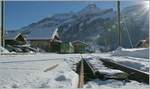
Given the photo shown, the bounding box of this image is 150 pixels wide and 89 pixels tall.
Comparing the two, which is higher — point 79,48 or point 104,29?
point 104,29

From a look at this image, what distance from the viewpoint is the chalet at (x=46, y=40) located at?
180 feet

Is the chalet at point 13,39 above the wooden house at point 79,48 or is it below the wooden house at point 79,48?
above

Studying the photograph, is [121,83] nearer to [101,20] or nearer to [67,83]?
[67,83]

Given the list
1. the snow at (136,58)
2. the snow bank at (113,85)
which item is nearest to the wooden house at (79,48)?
the snow at (136,58)

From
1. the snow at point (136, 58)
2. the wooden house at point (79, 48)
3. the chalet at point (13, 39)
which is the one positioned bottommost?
the wooden house at point (79, 48)

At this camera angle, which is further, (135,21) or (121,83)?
(135,21)

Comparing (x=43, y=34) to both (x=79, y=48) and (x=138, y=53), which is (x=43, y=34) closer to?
(x=79, y=48)

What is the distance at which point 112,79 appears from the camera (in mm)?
5949

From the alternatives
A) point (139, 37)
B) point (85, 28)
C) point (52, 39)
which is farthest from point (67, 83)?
point (85, 28)

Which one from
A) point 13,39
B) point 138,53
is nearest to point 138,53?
point 138,53

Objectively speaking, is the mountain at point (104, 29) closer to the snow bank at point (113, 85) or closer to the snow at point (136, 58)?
the snow at point (136, 58)

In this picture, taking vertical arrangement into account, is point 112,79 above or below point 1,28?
below

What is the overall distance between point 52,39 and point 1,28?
26.1 m

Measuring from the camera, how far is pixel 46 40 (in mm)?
55188
